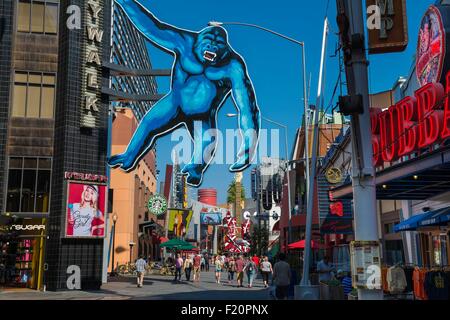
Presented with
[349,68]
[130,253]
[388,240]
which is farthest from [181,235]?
[349,68]

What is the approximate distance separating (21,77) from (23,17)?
2743 mm

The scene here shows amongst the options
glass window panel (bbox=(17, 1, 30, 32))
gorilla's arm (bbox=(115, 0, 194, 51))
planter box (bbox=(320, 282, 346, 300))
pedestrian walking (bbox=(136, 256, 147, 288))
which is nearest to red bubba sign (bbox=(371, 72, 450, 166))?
planter box (bbox=(320, 282, 346, 300))

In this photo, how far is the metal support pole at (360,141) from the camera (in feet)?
30.3

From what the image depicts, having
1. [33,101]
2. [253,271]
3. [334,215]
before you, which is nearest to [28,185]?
[33,101]

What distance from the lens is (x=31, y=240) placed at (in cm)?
2364

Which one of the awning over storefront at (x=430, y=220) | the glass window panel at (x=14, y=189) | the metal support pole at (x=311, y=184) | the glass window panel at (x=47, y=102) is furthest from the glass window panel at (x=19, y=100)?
the awning over storefront at (x=430, y=220)

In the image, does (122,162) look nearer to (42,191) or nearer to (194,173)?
(194,173)

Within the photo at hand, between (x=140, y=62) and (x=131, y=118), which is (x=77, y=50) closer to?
(x=131, y=118)

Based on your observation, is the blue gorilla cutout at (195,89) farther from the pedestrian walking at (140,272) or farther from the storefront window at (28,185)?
the pedestrian walking at (140,272)

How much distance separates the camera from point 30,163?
2323cm

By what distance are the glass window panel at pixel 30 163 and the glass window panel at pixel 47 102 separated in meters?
2.01

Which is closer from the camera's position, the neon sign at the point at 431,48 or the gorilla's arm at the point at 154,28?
the neon sign at the point at 431,48

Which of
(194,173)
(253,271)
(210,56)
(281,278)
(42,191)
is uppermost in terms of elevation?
(210,56)
